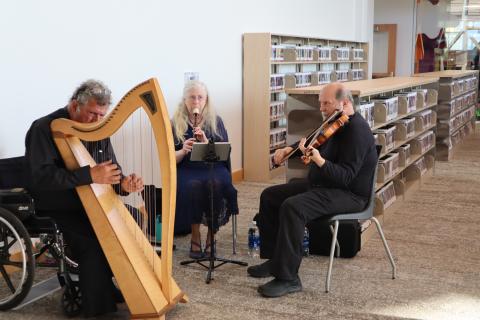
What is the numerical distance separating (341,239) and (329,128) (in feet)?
3.25

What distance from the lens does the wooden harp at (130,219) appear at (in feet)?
9.13

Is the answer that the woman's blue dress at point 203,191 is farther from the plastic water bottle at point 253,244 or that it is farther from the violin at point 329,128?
the violin at point 329,128

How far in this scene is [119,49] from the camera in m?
5.00

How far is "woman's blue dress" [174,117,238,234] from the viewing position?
14.1 ft

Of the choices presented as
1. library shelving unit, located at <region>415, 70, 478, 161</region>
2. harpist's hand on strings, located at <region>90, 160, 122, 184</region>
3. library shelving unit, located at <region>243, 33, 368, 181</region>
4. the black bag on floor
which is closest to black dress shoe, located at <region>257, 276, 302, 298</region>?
the black bag on floor

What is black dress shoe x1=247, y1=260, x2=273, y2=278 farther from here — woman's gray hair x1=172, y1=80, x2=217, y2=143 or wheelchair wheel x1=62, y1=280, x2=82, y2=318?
wheelchair wheel x1=62, y1=280, x2=82, y2=318

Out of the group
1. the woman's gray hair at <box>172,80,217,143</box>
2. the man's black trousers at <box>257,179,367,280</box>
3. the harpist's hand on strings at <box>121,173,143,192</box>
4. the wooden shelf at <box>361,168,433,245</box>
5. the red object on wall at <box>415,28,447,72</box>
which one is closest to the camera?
the harpist's hand on strings at <box>121,173,143,192</box>

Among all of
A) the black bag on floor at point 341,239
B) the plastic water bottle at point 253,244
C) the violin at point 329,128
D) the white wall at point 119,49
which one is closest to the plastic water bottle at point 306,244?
the black bag on floor at point 341,239

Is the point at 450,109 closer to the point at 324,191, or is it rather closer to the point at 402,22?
the point at 324,191

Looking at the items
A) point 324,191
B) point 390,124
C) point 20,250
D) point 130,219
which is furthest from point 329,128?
point 390,124

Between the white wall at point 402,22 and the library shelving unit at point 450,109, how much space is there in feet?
15.9

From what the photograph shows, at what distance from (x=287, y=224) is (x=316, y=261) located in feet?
2.68

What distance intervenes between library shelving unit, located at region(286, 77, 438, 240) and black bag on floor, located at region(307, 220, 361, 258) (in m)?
0.44

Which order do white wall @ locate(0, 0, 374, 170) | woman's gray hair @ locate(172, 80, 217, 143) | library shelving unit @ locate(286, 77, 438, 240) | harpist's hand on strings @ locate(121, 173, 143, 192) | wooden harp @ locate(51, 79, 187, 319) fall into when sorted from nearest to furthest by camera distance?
wooden harp @ locate(51, 79, 187, 319) < harpist's hand on strings @ locate(121, 173, 143, 192) < white wall @ locate(0, 0, 374, 170) < woman's gray hair @ locate(172, 80, 217, 143) < library shelving unit @ locate(286, 77, 438, 240)
